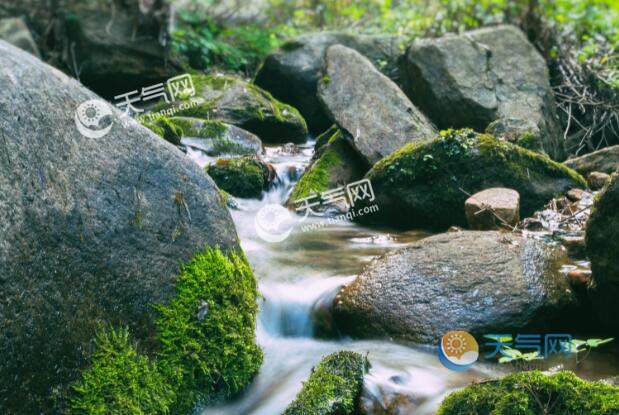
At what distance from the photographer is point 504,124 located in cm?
790

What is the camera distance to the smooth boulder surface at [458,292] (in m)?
4.03

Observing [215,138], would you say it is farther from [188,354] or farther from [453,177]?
[188,354]

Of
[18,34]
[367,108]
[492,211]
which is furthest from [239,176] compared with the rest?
[18,34]

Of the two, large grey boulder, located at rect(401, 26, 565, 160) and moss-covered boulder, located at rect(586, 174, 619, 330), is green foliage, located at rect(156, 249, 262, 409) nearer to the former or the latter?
moss-covered boulder, located at rect(586, 174, 619, 330)

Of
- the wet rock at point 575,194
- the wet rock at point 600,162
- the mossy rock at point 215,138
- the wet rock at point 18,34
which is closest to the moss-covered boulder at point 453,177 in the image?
the wet rock at point 575,194

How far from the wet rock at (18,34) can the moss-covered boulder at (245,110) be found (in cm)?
303

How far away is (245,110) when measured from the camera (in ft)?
30.6

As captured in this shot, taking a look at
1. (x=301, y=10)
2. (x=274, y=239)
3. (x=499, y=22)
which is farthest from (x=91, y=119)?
(x=301, y=10)

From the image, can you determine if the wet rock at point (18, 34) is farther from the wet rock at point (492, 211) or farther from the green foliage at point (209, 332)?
the green foliage at point (209, 332)

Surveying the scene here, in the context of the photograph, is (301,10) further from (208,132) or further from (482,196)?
(482,196)

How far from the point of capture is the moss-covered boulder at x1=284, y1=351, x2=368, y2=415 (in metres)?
3.06

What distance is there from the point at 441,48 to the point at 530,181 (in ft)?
10.5

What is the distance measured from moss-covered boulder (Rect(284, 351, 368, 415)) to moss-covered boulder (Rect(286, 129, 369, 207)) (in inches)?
155

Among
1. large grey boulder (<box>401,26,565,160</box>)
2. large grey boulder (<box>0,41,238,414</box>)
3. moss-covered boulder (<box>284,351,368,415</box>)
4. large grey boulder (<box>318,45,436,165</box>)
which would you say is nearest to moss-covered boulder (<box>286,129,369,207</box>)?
large grey boulder (<box>318,45,436,165</box>)
